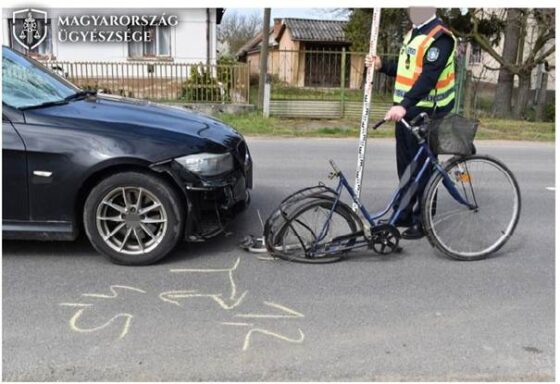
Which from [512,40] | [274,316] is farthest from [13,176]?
[512,40]

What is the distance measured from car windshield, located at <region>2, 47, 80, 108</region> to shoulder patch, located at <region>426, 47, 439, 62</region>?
2822mm

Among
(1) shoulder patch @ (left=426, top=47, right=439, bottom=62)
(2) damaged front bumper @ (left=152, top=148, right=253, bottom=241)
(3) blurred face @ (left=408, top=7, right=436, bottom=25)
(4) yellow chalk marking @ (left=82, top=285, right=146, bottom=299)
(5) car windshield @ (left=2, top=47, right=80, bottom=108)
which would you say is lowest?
(4) yellow chalk marking @ (left=82, top=285, right=146, bottom=299)

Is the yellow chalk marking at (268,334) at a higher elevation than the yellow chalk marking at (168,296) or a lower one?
lower

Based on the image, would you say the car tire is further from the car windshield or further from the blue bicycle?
the car windshield

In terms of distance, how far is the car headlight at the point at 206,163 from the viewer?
12.7ft

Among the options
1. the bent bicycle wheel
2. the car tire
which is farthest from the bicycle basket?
→ the car tire

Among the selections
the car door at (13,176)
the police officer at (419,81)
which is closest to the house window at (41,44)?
the car door at (13,176)

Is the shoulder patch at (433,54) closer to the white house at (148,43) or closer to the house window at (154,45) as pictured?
the white house at (148,43)

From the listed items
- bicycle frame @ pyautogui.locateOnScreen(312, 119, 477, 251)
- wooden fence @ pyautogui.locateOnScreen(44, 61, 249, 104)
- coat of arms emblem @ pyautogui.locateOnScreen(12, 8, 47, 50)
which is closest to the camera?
bicycle frame @ pyautogui.locateOnScreen(312, 119, 477, 251)

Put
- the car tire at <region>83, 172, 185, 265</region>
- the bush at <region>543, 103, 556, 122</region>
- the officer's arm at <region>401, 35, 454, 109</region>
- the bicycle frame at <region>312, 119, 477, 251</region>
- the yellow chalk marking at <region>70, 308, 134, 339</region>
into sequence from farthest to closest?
the bush at <region>543, 103, 556, 122</region> → the bicycle frame at <region>312, 119, 477, 251</region> → the officer's arm at <region>401, 35, 454, 109</region> → the car tire at <region>83, 172, 185, 265</region> → the yellow chalk marking at <region>70, 308, 134, 339</region>

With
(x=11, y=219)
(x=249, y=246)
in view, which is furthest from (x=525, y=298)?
(x=11, y=219)

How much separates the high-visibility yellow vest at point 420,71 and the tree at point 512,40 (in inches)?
542

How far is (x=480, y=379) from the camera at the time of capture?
2.65 meters

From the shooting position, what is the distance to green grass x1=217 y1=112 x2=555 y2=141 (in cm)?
1225
